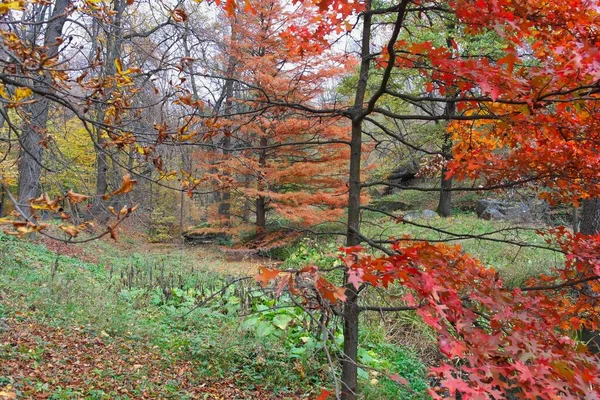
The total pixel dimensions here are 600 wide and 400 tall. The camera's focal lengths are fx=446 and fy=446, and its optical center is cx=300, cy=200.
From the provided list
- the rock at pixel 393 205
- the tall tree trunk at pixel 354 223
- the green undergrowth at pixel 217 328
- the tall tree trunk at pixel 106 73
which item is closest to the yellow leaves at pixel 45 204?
the tall tree trunk at pixel 106 73

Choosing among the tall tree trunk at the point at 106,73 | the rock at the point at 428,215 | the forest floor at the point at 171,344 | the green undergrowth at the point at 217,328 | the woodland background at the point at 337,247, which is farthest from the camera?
the rock at the point at 428,215

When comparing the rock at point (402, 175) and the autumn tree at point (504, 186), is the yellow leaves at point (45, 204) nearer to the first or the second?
the autumn tree at point (504, 186)

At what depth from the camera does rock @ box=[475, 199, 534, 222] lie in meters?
14.0

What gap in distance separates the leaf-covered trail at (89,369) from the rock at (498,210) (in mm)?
11849

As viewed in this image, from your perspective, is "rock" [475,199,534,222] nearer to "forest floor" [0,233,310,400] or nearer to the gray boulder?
the gray boulder

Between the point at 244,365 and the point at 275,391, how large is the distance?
0.58 metres

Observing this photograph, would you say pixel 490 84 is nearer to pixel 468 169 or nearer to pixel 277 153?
pixel 468 169

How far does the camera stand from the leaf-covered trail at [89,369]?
3.68 meters

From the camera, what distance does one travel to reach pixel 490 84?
205cm

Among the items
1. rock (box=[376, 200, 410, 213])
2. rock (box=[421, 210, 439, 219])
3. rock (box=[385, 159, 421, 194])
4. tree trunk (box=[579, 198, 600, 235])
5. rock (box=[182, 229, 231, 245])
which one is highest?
rock (box=[385, 159, 421, 194])

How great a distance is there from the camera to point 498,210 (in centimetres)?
1475

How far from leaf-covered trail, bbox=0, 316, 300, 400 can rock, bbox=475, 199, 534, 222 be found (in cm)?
1185

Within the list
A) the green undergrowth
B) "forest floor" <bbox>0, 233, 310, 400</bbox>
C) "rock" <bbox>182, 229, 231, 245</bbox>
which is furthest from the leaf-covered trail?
"rock" <bbox>182, 229, 231, 245</bbox>

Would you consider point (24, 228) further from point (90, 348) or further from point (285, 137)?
point (285, 137)
